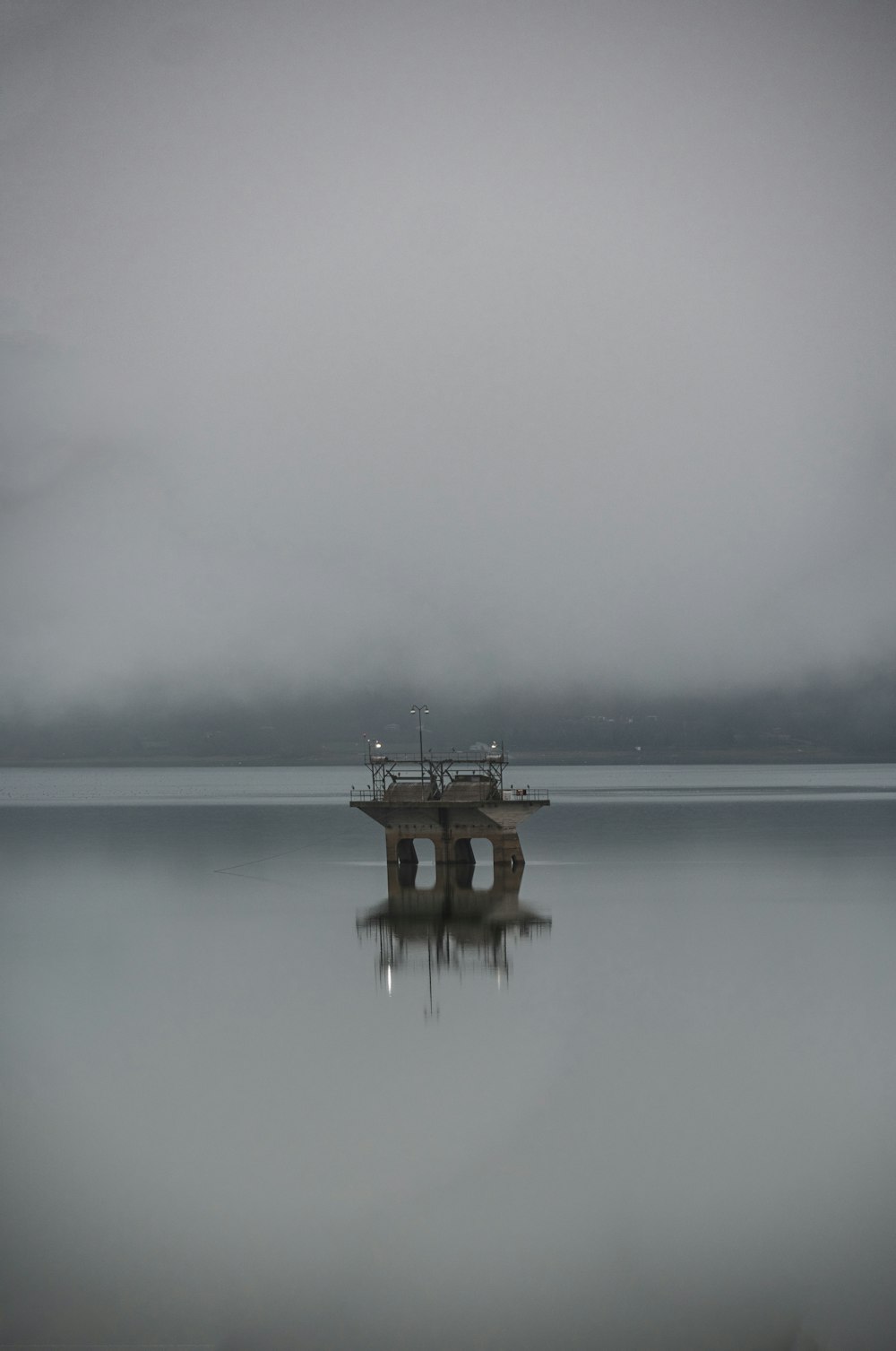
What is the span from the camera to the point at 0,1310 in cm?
1928

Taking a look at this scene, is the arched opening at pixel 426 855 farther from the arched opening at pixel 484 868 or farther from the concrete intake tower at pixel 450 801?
the concrete intake tower at pixel 450 801

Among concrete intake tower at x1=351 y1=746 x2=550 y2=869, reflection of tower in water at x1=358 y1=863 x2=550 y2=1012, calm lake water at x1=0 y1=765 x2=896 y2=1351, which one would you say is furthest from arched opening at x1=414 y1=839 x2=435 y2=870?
calm lake water at x1=0 y1=765 x2=896 y2=1351

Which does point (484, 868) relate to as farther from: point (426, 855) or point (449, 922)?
point (449, 922)

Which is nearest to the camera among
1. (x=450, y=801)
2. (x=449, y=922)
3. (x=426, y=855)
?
(x=449, y=922)

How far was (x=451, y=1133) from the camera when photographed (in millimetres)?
28266

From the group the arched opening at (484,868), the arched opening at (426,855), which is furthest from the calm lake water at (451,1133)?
the arched opening at (426,855)

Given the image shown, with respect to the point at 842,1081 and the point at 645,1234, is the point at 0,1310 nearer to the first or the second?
the point at 645,1234

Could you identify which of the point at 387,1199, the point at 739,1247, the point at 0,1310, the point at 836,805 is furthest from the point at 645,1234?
the point at 836,805

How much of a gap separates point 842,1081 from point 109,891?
56819mm

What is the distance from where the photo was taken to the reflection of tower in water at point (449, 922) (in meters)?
48.1

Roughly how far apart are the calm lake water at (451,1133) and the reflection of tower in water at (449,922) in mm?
442

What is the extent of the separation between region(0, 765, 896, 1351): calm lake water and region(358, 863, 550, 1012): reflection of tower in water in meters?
0.44

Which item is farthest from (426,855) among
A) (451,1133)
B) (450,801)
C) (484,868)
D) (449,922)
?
(451,1133)

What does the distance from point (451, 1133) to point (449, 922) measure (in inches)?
1141
